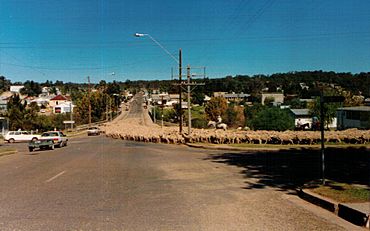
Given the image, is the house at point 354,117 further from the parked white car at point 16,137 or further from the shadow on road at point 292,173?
the parked white car at point 16,137

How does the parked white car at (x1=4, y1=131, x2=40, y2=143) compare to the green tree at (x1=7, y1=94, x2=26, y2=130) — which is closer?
the parked white car at (x1=4, y1=131, x2=40, y2=143)

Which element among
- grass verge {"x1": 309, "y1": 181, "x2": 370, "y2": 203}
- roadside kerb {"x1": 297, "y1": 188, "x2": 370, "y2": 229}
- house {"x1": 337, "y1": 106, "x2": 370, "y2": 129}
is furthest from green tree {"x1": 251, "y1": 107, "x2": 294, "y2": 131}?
roadside kerb {"x1": 297, "y1": 188, "x2": 370, "y2": 229}

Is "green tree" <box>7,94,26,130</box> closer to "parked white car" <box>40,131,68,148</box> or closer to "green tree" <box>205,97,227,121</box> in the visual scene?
"green tree" <box>205,97,227,121</box>

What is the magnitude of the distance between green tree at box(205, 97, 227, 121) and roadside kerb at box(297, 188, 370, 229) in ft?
242

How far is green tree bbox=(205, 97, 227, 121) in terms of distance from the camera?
8419 cm

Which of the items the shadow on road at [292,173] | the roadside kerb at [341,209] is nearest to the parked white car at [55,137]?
the shadow on road at [292,173]

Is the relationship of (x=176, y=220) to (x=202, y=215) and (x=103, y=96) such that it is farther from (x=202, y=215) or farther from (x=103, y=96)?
(x=103, y=96)

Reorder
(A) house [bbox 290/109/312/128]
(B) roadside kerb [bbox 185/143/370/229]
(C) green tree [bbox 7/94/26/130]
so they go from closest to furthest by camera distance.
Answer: (B) roadside kerb [bbox 185/143/370/229], (C) green tree [bbox 7/94/26/130], (A) house [bbox 290/109/312/128]

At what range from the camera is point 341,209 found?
8383mm

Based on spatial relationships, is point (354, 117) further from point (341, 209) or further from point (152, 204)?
point (152, 204)

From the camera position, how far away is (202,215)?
834 centimetres

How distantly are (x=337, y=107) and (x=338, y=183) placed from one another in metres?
63.8

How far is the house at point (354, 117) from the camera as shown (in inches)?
2233

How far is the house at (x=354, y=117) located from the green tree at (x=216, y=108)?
23.6 meters
